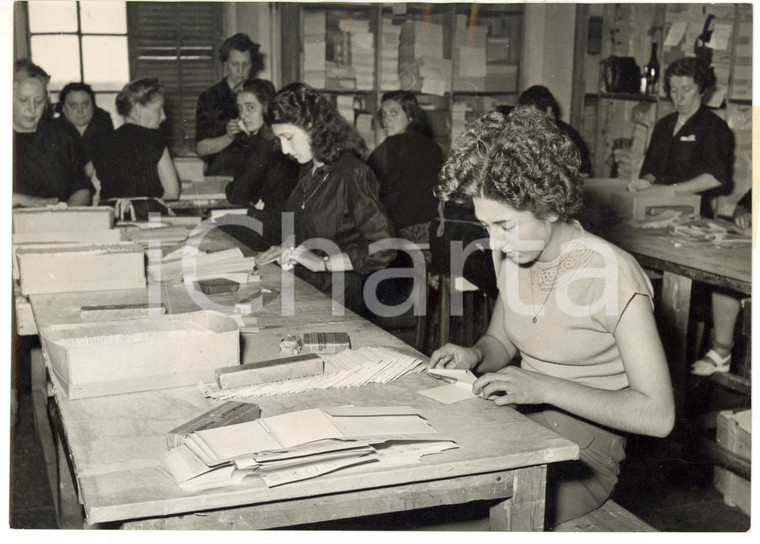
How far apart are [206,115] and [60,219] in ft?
10.5

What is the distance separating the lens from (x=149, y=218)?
3979 millimetres

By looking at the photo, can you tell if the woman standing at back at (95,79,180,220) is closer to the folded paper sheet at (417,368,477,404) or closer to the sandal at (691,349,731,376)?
the sandal at (691,349,731,376)

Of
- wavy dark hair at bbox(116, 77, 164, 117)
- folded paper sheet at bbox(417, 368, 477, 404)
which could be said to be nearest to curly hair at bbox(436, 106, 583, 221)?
folded paper sheet at bbox(417, 368, 477, 404)

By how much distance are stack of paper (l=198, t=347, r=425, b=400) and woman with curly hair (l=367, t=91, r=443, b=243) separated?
2.71 meters

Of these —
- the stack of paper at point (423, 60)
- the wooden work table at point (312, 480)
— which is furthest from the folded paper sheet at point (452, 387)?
the stack of paper at point (423, 60)

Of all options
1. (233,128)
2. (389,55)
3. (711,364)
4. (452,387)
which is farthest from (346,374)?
(389,55)

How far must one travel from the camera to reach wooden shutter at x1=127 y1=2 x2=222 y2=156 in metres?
6.41

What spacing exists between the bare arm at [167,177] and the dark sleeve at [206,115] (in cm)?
117

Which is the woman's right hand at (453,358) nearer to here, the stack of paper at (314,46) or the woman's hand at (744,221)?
A: the woman's hand at (744,221)

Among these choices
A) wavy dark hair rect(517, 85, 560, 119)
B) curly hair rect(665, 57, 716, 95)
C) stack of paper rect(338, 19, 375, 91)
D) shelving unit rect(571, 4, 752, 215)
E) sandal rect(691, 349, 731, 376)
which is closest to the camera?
sandal rect(691, 349, 731, 376)

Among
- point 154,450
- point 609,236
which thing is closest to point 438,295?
point 609,236

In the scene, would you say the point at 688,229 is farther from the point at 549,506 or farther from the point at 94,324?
the point at 94,324

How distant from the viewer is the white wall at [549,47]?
6.93 meters

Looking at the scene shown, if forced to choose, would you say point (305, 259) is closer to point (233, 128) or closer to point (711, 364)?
point (711, 364)
